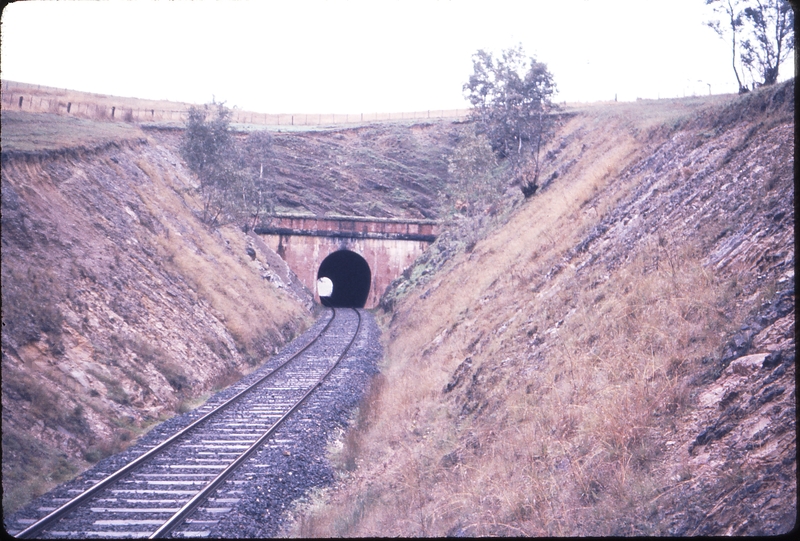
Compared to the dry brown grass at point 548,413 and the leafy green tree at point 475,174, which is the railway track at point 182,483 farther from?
the leafy green tree at point 475,174

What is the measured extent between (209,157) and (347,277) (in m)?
23.1

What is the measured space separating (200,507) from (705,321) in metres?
6.59

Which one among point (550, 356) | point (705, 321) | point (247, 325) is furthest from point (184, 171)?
point (705, 321)

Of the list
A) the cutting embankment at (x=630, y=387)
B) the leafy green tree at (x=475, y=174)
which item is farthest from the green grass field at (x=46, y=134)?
the leafy green tree at (x=475, y=174)

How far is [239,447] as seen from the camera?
10.1 m

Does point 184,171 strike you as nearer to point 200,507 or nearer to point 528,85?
point 528,85

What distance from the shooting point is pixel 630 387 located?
675 centimetres

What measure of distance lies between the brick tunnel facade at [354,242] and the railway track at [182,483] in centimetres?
2700

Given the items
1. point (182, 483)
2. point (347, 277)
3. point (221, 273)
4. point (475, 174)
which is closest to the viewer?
point (182, 483)

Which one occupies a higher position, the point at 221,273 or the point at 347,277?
the point at 221,273

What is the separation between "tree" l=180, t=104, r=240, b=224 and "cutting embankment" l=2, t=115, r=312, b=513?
392 centimetres

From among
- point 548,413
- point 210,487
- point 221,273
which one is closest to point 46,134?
point 221,273

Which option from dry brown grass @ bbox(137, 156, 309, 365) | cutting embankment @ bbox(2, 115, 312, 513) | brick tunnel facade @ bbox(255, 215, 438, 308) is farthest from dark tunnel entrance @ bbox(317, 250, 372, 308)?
cutting embankment @ bbox(2, 115, 312, 513)

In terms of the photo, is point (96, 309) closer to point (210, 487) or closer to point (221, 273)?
point (210, 487)
